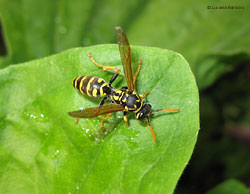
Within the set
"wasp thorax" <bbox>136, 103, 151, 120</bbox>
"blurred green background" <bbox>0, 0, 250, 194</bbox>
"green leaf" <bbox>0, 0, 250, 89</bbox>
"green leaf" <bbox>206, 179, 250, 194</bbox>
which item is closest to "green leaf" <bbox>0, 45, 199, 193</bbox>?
"wasp thorax" <bbox>136, 103, 151, 120</bbox>

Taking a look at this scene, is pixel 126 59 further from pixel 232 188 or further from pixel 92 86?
pixel 232 188

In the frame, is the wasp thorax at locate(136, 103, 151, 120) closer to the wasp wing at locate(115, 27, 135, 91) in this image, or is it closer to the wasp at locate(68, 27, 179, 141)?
the wasp at locate(68, 27, 179, 141)

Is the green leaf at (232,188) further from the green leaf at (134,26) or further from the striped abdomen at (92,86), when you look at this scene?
the striped abdomen at (92,86)

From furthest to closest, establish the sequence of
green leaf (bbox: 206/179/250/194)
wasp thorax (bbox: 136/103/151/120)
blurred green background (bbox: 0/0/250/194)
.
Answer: blurred green background (bbox: 0/0/250/194) < green leaf (bbox: 206/179/250/194) < wasp thorax (bbox: 136/103/151/120)

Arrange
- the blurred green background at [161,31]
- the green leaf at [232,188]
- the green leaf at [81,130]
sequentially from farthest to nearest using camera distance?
the blurred green background at [161,31]
the green leaf at [232,188]
the green leaf at [81,130]

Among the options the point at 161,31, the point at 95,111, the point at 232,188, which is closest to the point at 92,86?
the point at 95,111

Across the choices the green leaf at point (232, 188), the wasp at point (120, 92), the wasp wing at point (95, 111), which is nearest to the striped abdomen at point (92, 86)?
the wasp at point (120, 92)
